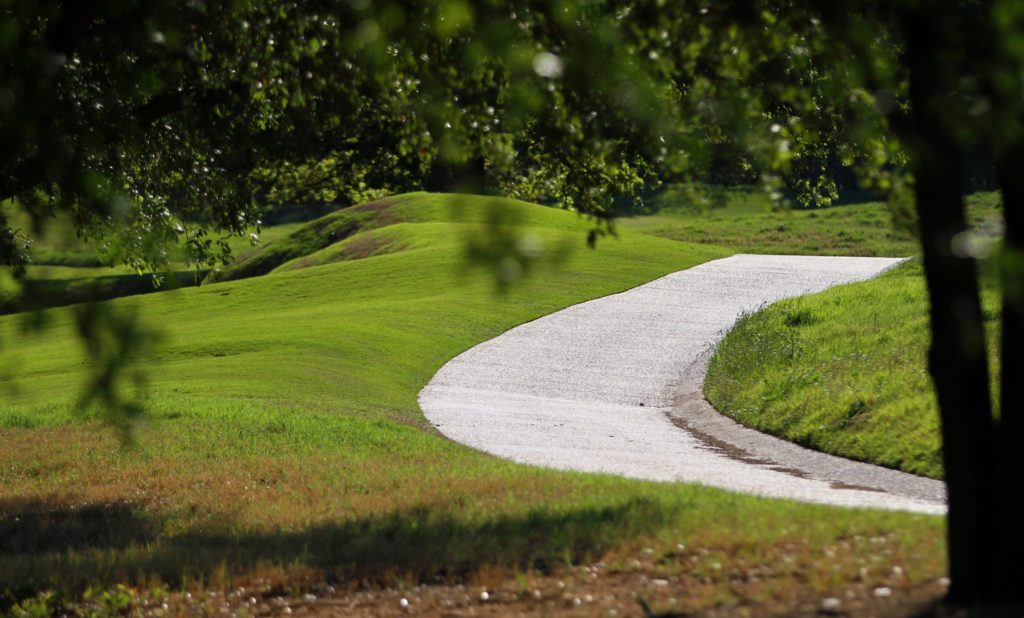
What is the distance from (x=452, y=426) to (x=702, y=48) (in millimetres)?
9408

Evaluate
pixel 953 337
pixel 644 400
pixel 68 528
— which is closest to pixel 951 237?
pixel 953 337

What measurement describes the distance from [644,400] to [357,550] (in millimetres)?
10881

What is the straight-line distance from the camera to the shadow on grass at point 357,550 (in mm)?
6410

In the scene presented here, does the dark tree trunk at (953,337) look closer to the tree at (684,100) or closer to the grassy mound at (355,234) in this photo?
the tree at (684,100)

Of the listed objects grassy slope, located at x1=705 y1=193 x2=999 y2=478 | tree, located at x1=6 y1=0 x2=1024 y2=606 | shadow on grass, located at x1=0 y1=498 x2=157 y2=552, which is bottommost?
shadow on grass, located at x1=0 y1=498 x2=157 y2=552

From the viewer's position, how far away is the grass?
541 cm

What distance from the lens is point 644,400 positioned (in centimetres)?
1717

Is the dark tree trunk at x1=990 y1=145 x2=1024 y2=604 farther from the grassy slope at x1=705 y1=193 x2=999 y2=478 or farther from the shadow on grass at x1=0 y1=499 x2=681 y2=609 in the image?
the grassy slope at x1=705 y1=193 x2=999 y2=478

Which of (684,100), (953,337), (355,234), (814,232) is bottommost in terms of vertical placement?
(953,337)

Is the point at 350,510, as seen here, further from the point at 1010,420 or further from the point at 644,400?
the point at 644,400

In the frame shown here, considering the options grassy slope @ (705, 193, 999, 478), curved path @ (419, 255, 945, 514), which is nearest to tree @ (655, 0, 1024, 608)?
curved path @ (419, 255, 945, 514)

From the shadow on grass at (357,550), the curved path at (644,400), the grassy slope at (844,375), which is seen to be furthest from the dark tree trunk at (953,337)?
the grassy slope at (844,375)

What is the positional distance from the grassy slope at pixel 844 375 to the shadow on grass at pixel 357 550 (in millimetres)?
4737

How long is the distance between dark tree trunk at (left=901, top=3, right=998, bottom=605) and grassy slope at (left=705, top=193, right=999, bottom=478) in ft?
14.8
